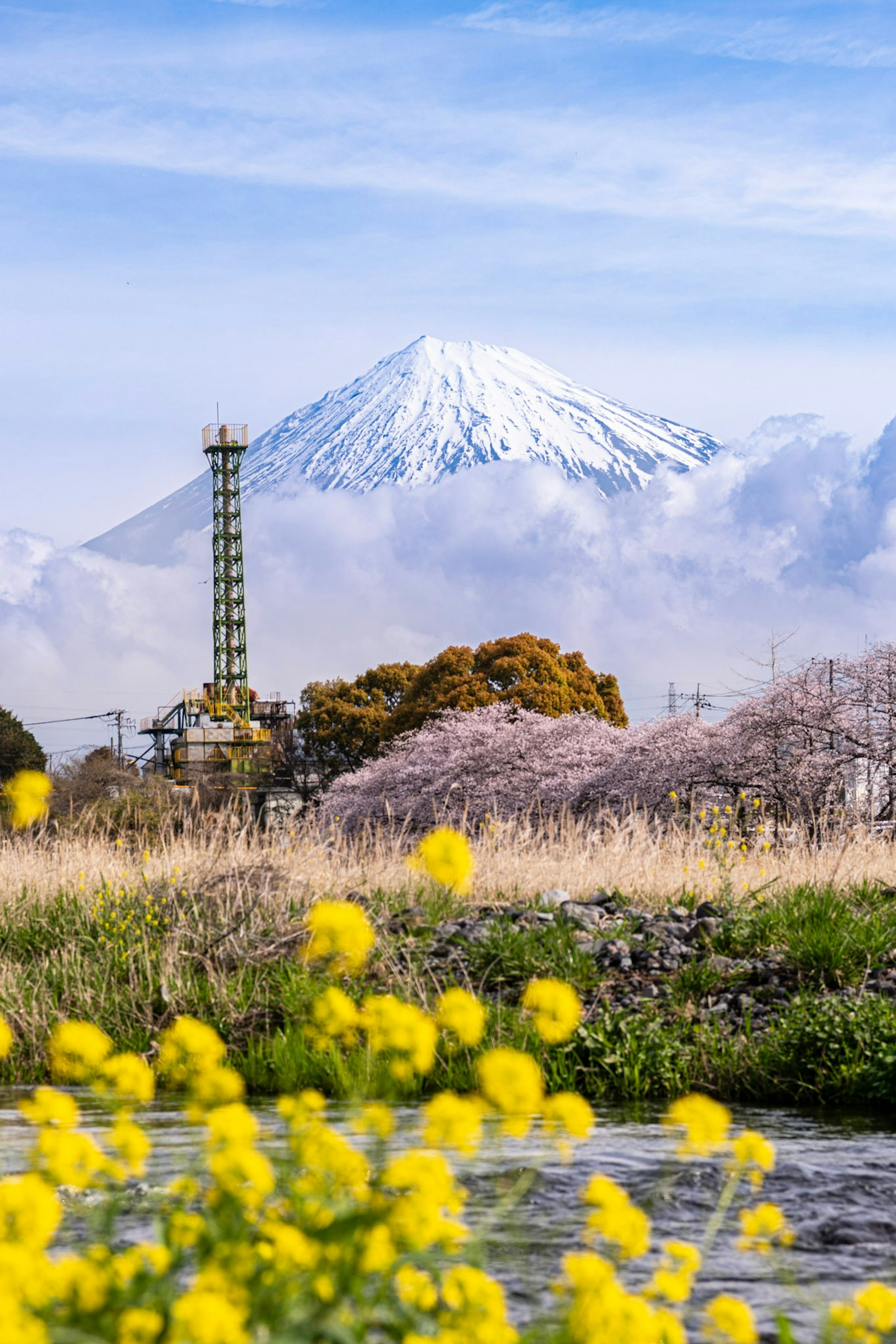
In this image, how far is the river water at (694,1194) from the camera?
153 inches

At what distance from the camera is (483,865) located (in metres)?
11.6

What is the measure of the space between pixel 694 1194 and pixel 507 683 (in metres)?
30.8

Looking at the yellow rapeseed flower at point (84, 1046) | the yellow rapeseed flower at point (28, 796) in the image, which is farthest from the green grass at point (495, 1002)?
the yellow rapeseed flower at point (84, 1046)

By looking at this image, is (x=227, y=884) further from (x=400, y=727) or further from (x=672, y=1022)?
(x=400, y=727)

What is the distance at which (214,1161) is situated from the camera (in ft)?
6.54

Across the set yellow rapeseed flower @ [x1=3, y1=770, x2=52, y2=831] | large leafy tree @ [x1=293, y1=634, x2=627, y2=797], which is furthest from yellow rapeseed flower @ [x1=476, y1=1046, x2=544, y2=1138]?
large leafy tree @ [x1=293, y1=634, x2=627, y2=797]

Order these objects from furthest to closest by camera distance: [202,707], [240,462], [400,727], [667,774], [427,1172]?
[240,462] → [202,707] → [400,727] → [667,774] → [427,1172]

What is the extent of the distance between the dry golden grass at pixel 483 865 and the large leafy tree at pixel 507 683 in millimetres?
20372

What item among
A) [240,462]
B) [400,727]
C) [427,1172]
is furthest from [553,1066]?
[240,462]

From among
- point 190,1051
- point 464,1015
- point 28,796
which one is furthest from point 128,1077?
point 28,796

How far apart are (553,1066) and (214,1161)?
5.46 metres

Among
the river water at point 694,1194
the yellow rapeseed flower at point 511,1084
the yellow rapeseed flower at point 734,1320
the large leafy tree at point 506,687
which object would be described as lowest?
the river water at point 694,1194

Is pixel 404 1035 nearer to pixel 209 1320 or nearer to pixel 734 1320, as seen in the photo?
pixel 209 1320

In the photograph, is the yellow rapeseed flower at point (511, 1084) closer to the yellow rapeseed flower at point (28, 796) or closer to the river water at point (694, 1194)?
the river water at point (694, 1194)
